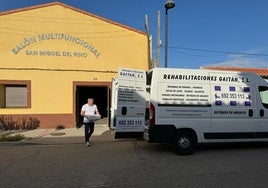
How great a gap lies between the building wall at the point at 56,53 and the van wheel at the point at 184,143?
8622 millimetres

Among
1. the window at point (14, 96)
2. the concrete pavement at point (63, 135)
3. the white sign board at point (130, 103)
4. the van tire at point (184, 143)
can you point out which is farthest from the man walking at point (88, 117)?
the window at point (14, 96)

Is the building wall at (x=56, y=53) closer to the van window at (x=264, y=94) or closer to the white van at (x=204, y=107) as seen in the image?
the white van at (x=204, y=107)

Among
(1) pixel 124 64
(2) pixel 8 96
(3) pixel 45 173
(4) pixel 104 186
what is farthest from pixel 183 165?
(2) pixel 8 96

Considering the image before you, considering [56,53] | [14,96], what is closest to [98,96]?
[56,53]

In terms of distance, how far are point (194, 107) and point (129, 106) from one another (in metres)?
1.87

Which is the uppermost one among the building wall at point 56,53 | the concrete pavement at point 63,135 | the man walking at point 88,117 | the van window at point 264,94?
the building wall at point 56,53

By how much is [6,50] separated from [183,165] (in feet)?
39.1

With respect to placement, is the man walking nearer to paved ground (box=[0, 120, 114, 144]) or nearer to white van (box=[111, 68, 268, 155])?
paved ground (box=[0, 120, 114, 144])

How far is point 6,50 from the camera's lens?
16422 millimetres

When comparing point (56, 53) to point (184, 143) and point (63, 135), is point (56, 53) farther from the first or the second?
point (184, 143)

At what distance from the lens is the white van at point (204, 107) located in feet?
30.4

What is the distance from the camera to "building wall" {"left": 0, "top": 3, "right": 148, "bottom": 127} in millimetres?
16547

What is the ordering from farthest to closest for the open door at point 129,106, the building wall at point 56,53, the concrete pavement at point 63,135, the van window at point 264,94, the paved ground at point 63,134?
the building wall at point 56,53
the paved ground at point 63,134
the concrete pavement at point 63,135
the van window at point 264,94
the open door at point 129,106

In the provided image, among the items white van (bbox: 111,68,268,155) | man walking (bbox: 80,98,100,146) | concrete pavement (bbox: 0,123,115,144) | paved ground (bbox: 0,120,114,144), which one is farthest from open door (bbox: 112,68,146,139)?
paved ground (bbox: 0,120,114,144)
